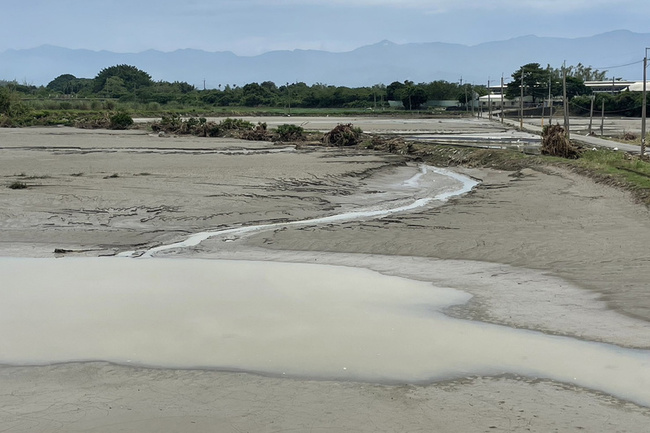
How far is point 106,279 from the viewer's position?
1305 centimetres

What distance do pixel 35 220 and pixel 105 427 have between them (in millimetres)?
12036

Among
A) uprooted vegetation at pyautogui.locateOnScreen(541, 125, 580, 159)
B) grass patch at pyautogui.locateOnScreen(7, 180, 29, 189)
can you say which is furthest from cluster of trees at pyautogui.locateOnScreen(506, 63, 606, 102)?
grass patch at pyautogui.locateOnScreen(7, 180, 29, 189)

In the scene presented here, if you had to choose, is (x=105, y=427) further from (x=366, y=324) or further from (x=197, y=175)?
(x=197, y=175)

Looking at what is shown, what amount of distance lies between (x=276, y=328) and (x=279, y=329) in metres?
0.06

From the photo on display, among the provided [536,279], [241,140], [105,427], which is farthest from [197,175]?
[241,140]

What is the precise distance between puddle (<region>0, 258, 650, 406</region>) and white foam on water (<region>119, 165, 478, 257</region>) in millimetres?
2026

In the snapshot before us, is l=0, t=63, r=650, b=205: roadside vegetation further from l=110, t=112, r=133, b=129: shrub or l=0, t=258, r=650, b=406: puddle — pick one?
l=0, t=258, r=650, b=406: puddle

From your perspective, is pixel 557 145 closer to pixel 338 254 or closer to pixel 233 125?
pixel 338 254

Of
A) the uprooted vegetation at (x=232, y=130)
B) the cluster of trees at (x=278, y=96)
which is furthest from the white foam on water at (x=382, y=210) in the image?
the cluster of trees at (x=278, y=96)

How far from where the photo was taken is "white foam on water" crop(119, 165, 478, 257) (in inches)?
628

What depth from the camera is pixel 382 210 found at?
Result: 67.6 ft

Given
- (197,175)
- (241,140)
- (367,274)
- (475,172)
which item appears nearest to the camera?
(367,274)

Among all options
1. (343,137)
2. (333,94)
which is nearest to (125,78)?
(333,94)

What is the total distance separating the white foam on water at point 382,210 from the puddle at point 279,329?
203cm
